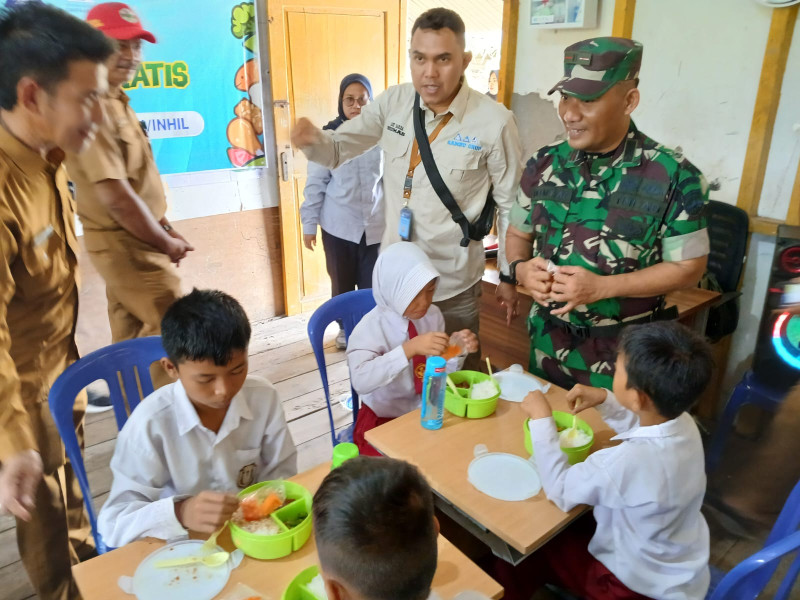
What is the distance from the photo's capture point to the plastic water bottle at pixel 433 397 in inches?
64.9

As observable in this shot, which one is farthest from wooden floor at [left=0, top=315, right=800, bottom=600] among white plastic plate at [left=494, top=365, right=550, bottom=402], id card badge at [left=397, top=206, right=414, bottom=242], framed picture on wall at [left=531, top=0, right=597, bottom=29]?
framed picture on wall at [left=531, top=0, right=597, bottom=29]

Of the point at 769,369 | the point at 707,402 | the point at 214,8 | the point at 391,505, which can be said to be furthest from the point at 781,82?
the point at 214,8

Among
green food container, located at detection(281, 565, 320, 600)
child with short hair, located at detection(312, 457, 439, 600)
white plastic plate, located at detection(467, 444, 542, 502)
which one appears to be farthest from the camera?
white plastic plate, located at detection(467, 444, 542, 502)

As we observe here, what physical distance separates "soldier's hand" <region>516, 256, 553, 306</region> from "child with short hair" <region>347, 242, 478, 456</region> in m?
0.26

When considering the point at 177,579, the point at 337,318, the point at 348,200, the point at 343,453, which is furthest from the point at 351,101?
the point at 177,579

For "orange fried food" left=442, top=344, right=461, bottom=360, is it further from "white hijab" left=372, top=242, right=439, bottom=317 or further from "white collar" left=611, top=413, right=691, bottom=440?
"white collar" left=611, top=413, right=691, bottom=440

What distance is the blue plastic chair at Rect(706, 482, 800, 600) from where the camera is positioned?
1156 millimetres

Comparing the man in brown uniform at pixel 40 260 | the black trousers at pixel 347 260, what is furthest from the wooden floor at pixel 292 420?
the black trousers at pixel 347 260

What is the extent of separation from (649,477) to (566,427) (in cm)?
36

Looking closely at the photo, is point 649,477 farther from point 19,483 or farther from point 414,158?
point 414,158

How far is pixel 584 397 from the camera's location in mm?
1688

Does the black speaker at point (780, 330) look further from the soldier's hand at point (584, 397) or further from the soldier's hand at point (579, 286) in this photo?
the soldier's hand at point (584, 397)

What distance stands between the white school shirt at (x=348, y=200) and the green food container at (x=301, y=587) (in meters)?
2.57

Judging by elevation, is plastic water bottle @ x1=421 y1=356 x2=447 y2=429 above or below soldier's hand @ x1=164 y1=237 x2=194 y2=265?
below
